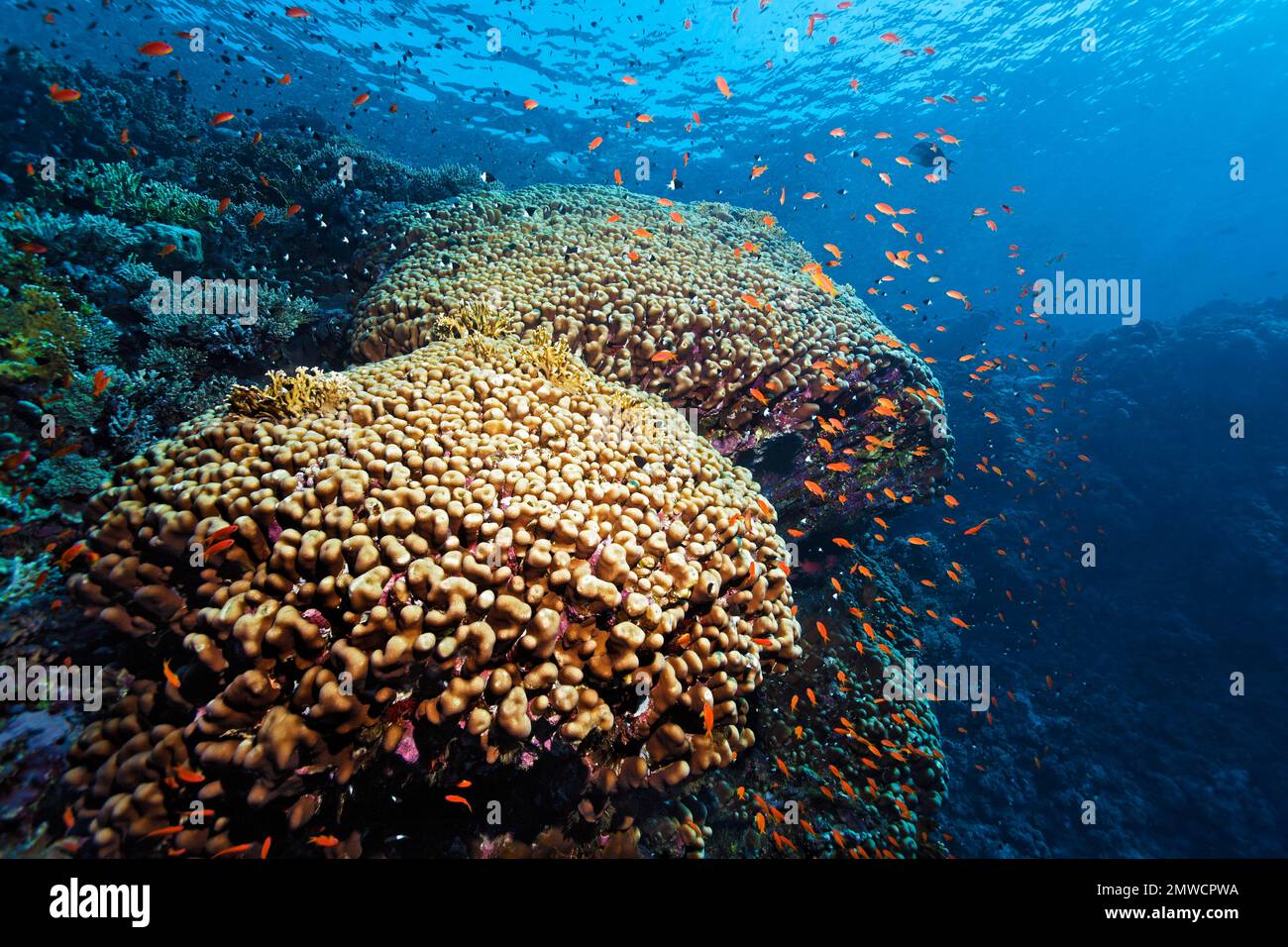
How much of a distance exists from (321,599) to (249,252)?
31.3ft

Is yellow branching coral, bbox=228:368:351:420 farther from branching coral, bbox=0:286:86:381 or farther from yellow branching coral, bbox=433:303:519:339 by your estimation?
branching coral, bbox=0:286:86:381

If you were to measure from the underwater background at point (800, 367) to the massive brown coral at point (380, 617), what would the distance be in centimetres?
19

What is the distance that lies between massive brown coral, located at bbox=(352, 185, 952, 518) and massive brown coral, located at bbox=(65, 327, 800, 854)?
2.65 meters

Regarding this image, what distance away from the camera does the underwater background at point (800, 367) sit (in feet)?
15.5

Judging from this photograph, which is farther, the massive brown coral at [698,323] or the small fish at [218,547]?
the massive brown coral at [698,323]

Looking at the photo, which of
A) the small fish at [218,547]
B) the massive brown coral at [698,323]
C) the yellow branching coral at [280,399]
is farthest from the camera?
the massive brown coral at [698,323]

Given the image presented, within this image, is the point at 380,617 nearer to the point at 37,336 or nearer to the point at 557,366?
the point at 557,366

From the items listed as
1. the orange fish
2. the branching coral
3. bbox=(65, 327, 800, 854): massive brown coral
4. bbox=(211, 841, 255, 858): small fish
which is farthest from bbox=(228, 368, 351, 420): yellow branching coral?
the branching coral

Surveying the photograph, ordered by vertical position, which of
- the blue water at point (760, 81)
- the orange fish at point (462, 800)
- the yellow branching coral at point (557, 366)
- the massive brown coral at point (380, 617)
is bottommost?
the orange fish at point (462, 800)

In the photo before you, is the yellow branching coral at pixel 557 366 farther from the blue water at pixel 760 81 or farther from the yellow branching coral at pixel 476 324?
the blue water at pixel 760 81

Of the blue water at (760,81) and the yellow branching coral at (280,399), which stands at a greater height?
the blue water at (760,81)

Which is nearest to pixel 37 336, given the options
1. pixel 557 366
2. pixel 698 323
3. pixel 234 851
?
pixel 557 366

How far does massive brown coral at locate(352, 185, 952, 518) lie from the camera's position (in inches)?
234

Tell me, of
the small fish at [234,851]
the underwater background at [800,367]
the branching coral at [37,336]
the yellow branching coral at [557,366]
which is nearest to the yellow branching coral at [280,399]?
the underwater background at [800,367]
